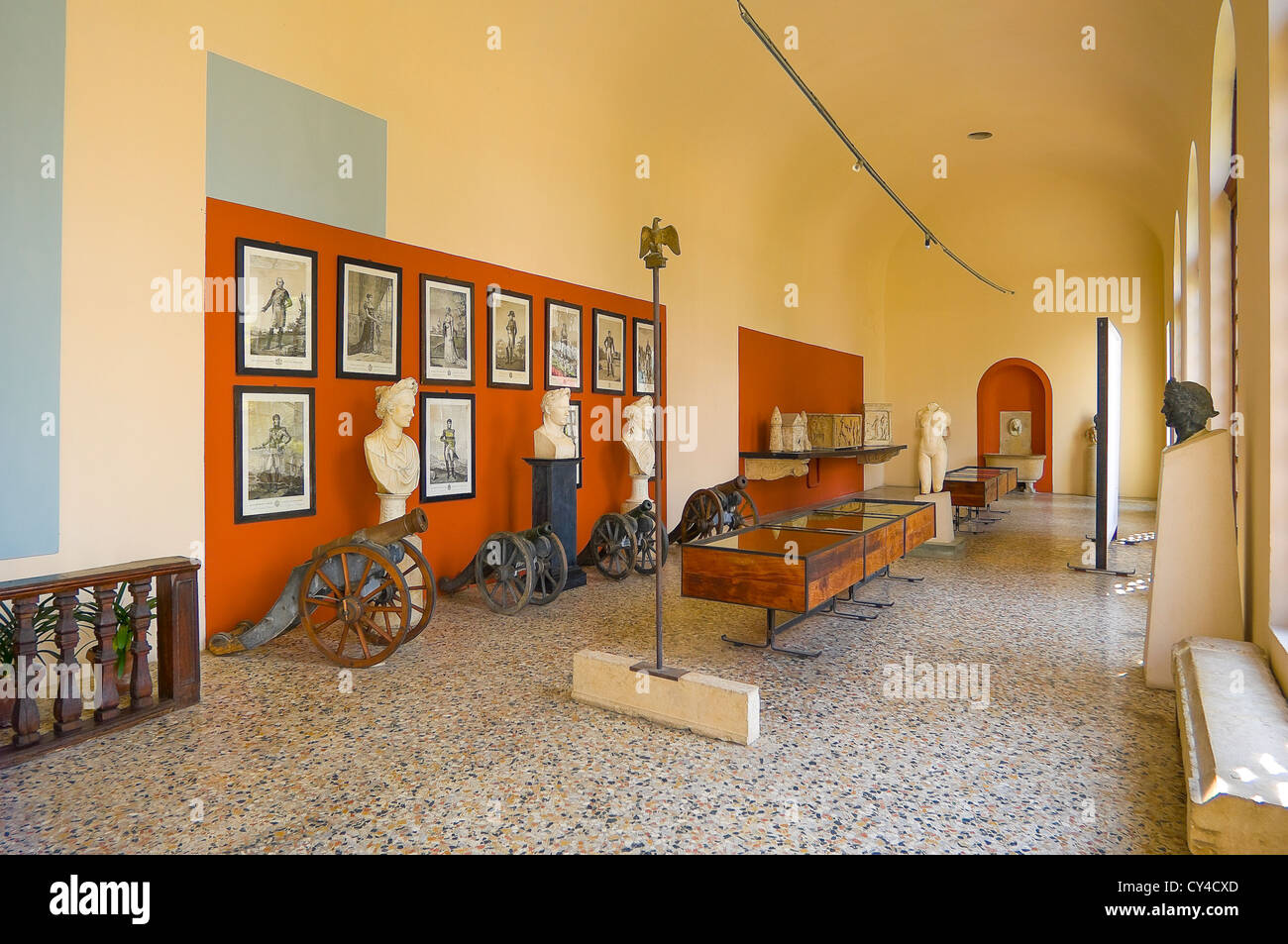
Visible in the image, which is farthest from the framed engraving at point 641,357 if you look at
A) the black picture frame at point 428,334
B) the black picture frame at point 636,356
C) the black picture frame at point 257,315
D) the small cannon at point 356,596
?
the small cannon at point 356,596

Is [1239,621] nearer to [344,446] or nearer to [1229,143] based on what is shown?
[1229,143]

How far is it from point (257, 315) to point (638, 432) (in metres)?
4.06

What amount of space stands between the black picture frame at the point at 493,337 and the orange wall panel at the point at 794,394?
15.4ft

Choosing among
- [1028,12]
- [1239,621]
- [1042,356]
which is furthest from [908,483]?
[1239,621]

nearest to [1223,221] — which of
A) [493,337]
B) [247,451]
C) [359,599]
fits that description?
[493,337]

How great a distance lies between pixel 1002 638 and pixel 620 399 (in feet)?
17.4

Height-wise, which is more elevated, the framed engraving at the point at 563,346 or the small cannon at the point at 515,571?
the framed engraving at the point at 563,346

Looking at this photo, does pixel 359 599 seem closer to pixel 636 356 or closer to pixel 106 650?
pixel 106 650

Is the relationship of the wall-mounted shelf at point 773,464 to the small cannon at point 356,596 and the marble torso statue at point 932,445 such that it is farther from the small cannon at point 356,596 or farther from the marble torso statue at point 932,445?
the small cannon at point 356,596

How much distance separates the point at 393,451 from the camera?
5.89 meters

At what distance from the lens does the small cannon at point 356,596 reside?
472 cm

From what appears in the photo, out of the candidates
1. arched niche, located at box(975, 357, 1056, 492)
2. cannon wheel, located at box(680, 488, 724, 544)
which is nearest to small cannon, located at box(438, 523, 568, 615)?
cannon wheel, located at box(680, 488, 724, 544)

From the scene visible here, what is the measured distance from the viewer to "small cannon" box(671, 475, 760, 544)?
8.82 meters

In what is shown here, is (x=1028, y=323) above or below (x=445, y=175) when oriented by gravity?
above
